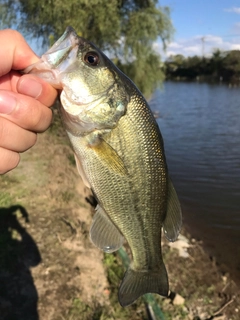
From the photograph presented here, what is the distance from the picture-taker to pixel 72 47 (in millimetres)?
1818

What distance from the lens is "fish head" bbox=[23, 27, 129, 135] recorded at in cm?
179

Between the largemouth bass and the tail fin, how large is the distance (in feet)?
1.04

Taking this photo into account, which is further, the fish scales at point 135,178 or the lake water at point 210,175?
the lake water at point 210,175

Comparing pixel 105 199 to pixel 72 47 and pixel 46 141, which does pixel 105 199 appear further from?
pixel 46 141

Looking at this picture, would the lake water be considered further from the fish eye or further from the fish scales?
the fish eye

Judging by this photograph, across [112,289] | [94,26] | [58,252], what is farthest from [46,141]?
[94,26]

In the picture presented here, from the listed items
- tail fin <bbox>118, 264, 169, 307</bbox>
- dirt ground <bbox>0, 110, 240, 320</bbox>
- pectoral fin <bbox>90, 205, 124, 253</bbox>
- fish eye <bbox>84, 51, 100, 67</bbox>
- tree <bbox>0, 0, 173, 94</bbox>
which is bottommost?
dirt ground <bbox>0, 110, 240, 320</bbox>

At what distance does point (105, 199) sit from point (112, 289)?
280 centimetres

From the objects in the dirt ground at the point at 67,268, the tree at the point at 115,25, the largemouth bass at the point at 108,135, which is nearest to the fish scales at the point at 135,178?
the largemouth bass at the point at 108,135

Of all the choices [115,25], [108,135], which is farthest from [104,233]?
[115,25]

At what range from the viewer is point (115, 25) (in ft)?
57.3

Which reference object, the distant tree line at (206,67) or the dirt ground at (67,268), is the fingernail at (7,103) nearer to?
the dirt ground at (67,268)

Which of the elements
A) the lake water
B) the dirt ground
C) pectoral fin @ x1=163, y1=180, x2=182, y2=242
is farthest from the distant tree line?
pectoral fin @ x1=163, y1=180, x2=182, y2=242

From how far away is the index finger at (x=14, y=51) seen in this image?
183 cm
